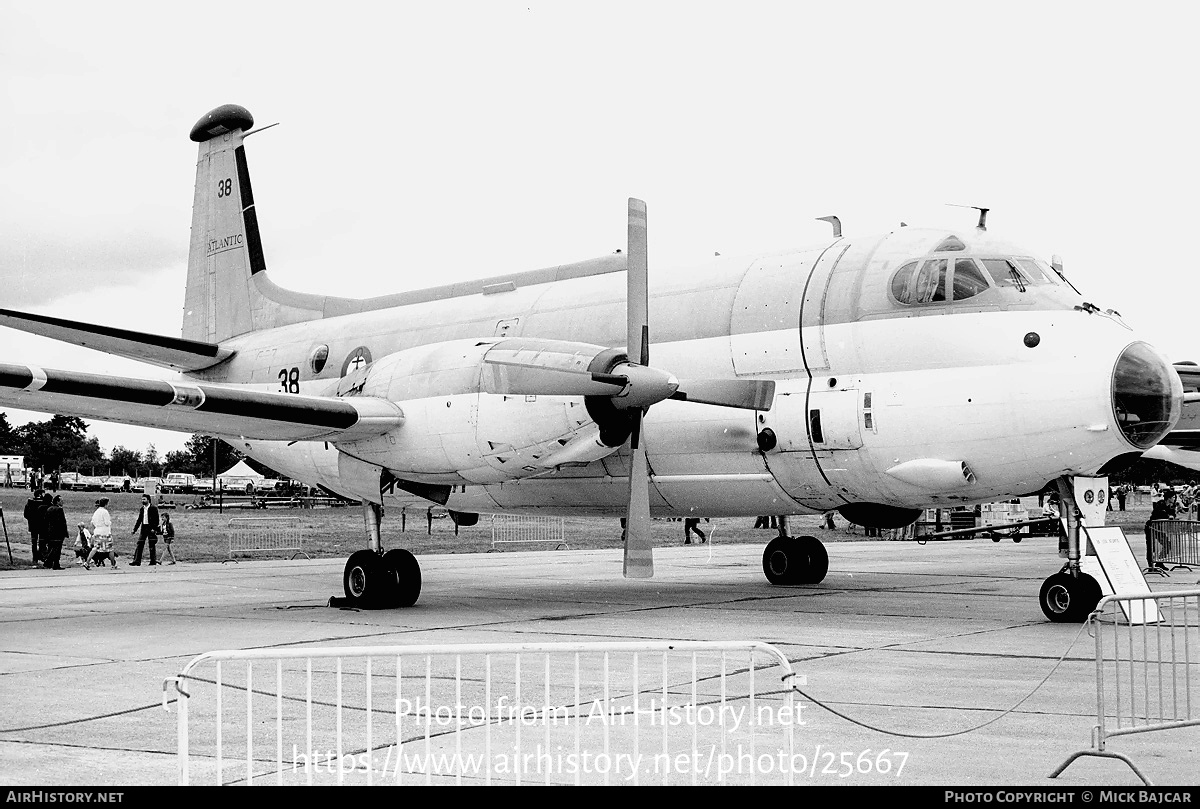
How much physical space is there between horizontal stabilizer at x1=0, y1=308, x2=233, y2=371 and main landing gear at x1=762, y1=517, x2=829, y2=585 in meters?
9.93

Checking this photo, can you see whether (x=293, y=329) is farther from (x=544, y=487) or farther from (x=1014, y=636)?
(x=1014, y=636)

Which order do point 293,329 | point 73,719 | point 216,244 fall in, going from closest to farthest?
point 73,719 → point 293,329 → point 216,244

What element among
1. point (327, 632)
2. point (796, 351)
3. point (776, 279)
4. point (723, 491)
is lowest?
point (327, 632)

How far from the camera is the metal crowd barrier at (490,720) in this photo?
556cm

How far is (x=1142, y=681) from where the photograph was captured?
926cm

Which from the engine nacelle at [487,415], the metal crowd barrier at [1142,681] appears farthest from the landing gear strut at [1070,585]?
the engine nacelle at [487,415]

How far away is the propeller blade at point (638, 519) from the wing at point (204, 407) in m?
2.82

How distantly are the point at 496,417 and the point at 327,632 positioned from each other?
2954mm

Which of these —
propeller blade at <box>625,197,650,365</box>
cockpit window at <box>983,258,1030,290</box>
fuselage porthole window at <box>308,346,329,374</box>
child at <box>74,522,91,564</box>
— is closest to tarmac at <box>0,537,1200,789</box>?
child at <box>74,522,91,564</box>

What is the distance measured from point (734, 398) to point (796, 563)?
191 inches

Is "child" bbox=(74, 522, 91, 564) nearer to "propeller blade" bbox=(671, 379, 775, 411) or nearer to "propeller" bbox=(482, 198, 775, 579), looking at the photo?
"propeller" bbox=(482, 198, 775, 579)

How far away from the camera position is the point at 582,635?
1220cm
